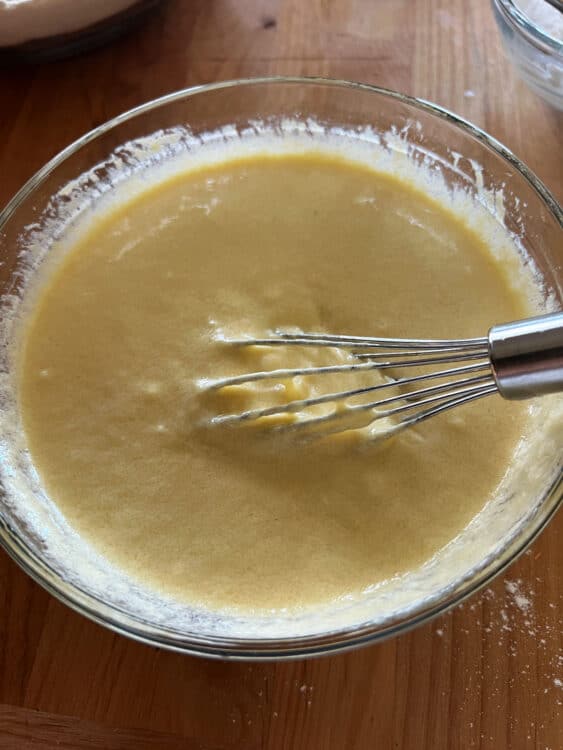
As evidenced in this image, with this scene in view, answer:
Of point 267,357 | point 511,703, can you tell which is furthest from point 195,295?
point 511,703

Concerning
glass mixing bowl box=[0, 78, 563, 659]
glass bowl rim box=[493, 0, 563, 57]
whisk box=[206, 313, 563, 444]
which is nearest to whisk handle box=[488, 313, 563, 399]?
whisk box=[206, 313, 563, 444]

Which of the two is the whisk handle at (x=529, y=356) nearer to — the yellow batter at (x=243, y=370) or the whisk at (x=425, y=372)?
the whisk at (x=425, y=372)

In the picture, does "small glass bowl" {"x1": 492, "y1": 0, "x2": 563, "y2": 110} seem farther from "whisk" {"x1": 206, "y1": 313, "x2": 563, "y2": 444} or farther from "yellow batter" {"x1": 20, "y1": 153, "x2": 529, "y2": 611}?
"whisk" {"x1": 206, "y1": 313, "x2": 563, "y2": 444}

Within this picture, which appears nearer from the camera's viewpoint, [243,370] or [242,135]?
[243,370]

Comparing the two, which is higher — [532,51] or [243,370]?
[532,51]

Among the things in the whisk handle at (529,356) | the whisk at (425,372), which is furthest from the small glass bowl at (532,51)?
the whisk handle at (529,356)

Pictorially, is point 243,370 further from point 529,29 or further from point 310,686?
point 529,29

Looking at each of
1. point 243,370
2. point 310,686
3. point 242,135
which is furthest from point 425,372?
point 242,135
